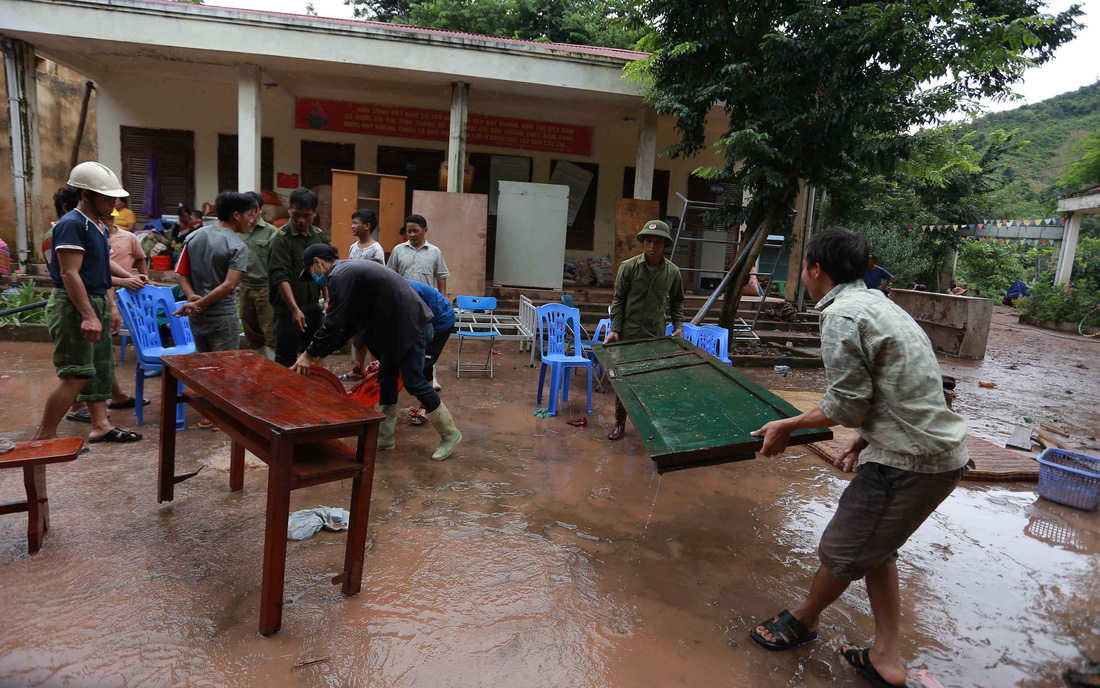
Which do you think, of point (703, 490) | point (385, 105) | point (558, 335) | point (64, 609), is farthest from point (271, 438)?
point (385, 105)

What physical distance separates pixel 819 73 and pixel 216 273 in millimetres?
7107

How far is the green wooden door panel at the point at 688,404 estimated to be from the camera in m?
2.72

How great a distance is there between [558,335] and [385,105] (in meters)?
7.58

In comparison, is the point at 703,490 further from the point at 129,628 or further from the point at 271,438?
the point at 129,628

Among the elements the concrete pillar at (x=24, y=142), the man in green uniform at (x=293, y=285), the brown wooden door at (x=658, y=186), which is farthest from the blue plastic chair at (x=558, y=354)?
the concrete pillar at (x=24, y=142)

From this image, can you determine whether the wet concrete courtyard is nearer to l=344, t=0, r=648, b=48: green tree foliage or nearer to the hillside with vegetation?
l=344, t=0, r=648, b=48: green tree foliage

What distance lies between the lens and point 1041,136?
125ft

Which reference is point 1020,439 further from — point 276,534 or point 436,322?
point 276,534

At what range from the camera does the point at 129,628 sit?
2.43m

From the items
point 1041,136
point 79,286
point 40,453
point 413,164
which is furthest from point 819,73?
point 1041,136

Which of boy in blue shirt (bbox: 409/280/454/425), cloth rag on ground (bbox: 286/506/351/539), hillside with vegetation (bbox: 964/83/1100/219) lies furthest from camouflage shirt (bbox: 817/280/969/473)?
hillside with vegetation (bbox: 964/83/1100/219)

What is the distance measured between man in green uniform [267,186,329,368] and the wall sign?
22.6 ft

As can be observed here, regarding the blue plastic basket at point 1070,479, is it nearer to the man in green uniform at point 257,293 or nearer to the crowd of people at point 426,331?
the crowd of people at point 426,331

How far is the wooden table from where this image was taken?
2367 mm
